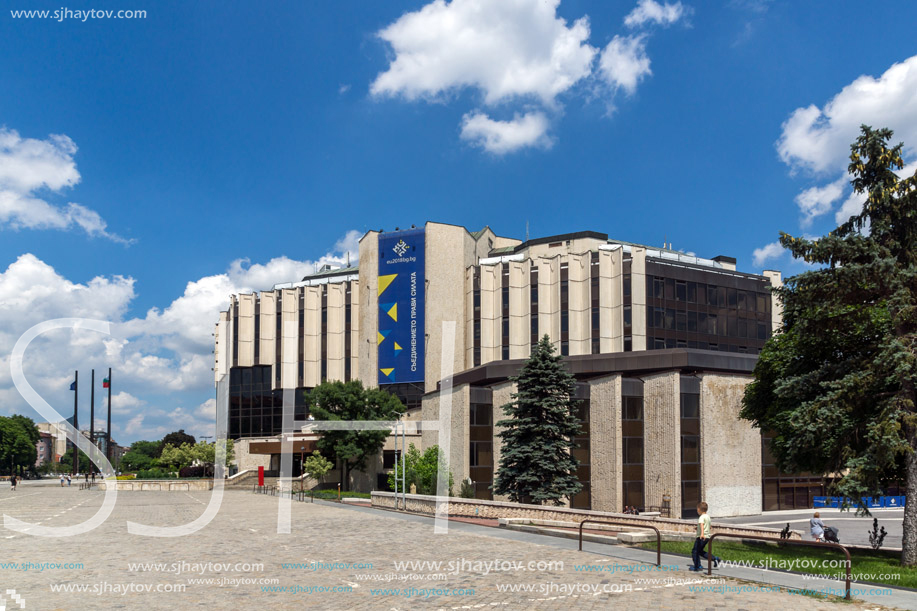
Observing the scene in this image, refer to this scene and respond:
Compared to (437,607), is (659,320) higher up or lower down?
higher up

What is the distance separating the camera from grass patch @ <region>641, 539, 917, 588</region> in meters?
15.2

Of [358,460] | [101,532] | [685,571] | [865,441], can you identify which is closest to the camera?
[685,571]

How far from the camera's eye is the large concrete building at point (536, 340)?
43094 millimetres

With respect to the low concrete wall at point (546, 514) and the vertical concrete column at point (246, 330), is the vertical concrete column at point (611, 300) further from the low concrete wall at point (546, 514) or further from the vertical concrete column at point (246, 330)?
the vertical concrete column at point (246, 330)

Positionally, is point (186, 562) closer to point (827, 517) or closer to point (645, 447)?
point (645, 447)

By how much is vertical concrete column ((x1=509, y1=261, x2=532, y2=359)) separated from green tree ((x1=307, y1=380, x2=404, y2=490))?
17756 millimetres

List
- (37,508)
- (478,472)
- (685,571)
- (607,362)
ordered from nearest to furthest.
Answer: (685,571), (37,508), (607,362), (478,472)

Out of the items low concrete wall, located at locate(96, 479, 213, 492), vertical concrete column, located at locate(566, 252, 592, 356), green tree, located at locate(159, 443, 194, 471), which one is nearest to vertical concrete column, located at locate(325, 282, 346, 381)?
green tree, located at locate(159, 443, 194, 471)

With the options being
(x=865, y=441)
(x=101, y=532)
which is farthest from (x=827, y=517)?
(x=101, y=532)

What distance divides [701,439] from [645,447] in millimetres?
3284

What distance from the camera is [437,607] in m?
11.8

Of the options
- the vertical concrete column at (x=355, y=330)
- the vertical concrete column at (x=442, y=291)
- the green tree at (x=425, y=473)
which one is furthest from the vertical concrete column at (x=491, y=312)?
the green tree at (x=425, y=473)

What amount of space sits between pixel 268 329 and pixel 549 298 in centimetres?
3562

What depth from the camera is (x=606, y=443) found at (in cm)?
4341
